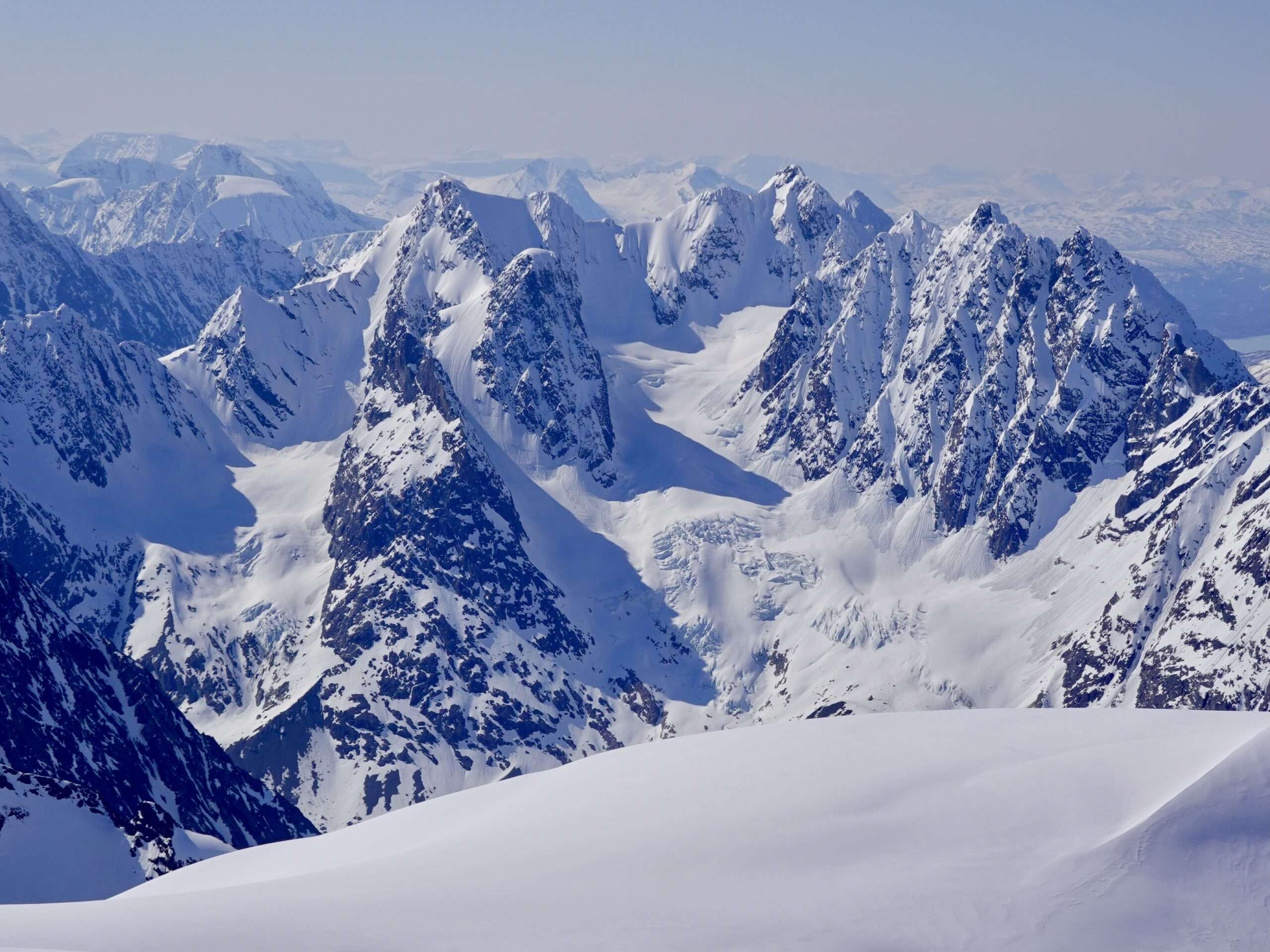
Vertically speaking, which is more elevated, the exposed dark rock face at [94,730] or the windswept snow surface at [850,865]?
the windswept snow surface at [850,865]

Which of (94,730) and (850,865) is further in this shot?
(94,730)

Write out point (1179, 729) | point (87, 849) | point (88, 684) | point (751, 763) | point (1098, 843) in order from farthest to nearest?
point (88, 684) < point (87, 849) < point (751, 763) < point (1179, 729) < point (1098, 843)

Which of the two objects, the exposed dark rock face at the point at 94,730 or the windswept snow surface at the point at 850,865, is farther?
the exposed dark rock face at the point at 94,730

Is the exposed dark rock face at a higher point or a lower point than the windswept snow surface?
lower

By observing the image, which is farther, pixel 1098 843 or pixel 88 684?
pixel 88 684

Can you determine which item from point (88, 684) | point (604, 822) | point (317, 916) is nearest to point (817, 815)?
point (604, 822)

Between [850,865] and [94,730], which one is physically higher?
[850,865]

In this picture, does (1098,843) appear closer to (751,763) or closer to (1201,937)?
(1201,937)

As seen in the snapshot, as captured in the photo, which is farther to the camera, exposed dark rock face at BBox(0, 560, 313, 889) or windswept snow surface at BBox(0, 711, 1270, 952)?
exposed dark rock face at BBox(0, 560, 313, 889)
